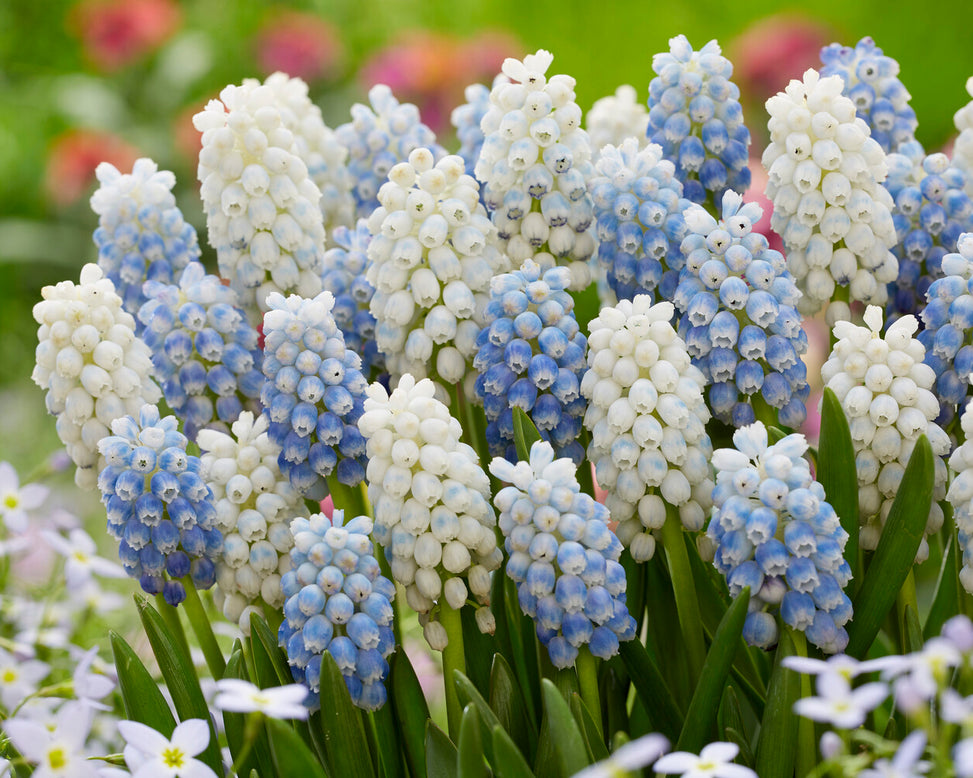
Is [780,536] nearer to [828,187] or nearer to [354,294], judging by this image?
[828,187]

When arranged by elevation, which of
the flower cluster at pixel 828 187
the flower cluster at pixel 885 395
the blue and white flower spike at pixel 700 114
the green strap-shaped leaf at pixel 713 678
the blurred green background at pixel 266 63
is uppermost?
the blurred green background at pixel 266 63

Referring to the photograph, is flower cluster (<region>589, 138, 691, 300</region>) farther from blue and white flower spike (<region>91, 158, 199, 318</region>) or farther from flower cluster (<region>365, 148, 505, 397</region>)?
blue and white flower spike (<region>91, 158, 199, 318</region>)

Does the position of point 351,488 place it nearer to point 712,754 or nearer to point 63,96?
point 712,754

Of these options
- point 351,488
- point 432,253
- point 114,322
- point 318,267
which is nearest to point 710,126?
point 432,253

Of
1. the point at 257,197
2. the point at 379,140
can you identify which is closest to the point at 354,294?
the point at 257,197

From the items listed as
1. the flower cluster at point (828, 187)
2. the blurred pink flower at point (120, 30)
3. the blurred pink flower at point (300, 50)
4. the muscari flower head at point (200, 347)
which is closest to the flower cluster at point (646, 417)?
the flower cluster at point (828, 187)

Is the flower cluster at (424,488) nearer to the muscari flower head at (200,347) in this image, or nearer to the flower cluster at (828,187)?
the muscari flower head at (200,347)
